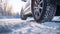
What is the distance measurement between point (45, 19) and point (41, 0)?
31 centimetres

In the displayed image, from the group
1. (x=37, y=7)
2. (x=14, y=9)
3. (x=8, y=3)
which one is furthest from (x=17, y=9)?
(x=37, y=7)

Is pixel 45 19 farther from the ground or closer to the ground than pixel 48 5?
closer to the ground

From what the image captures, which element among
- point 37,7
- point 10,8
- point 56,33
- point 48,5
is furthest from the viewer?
point 10,8

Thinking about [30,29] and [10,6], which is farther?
[10,6]

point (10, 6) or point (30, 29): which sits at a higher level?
point (30, 29)

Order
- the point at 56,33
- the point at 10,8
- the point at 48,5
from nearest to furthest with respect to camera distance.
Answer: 1. the point at 56,33
2. the point at 48,5
3. the point at 10,8

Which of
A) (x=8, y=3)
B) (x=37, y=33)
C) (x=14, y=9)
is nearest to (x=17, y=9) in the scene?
(x=14, y=9)

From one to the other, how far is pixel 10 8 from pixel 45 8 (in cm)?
765

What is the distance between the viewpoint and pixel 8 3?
33.5ft

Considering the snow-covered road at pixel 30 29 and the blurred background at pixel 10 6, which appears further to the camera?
the blurred background at pixel 10 6

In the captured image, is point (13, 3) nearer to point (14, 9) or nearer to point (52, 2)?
point (14, 9)

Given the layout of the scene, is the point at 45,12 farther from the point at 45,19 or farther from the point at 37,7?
the point at 37,7

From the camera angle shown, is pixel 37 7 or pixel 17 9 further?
pixel 17 9

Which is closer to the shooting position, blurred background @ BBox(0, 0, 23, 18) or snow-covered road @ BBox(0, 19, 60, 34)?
snow-covered road @ BBox(0, 19, 60, 34)
